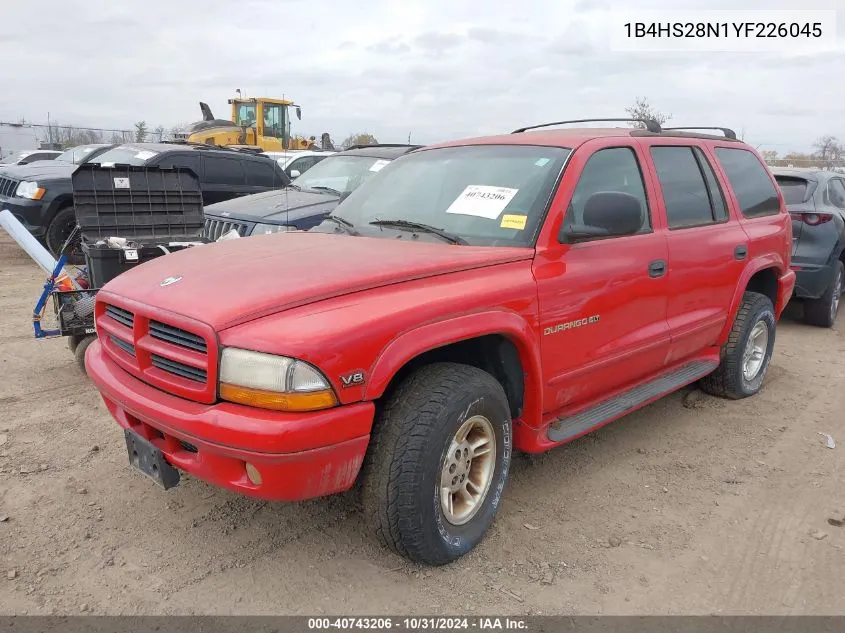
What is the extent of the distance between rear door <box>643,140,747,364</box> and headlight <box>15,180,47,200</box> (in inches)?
324

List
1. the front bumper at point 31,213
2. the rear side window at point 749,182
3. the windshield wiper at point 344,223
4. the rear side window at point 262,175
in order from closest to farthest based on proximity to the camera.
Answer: the windshield wiper at point 344,223 < the rear side window at point 749,182 < the front bumper at point 31,213 < the rear side window at point 262,175

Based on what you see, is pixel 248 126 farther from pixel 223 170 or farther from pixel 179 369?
pixel 179 369

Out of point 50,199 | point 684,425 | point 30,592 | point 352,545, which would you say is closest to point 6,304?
point 50,199

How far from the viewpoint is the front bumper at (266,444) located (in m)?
2.25

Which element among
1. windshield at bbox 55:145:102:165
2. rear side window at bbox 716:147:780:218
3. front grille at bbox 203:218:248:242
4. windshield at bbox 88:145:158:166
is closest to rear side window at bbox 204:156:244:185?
windshield at bbox 88:145:158:166

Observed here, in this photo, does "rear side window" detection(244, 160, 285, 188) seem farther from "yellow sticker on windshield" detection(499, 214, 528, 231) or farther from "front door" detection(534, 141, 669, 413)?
"yellow sticker on windshield" detection(499, 214, 528, 231)

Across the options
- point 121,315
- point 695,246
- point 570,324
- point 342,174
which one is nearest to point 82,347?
point 121,315

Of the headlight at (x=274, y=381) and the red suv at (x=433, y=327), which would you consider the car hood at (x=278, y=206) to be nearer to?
the red suv at (x=433, y=327)

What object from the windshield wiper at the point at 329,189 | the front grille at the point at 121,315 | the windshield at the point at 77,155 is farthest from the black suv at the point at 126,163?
the front grille at the point at 121,315

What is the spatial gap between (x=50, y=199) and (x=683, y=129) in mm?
8142

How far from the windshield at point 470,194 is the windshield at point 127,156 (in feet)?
22.4

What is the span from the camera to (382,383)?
7.91ft

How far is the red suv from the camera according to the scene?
233cm

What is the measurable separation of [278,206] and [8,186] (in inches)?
198
